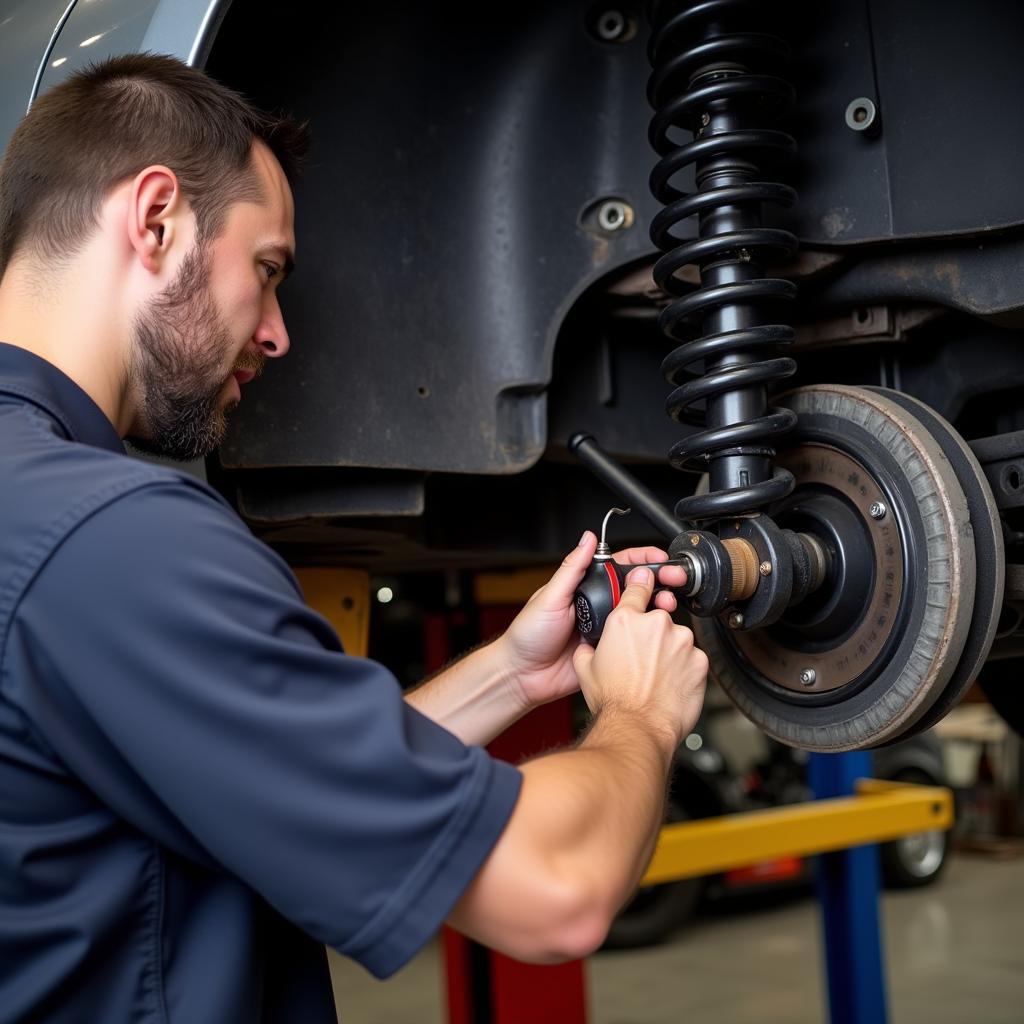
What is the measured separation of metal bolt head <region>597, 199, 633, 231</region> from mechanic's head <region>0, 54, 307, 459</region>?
40 cm

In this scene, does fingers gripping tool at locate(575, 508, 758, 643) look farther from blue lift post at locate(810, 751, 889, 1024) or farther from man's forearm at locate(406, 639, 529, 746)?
blue lift post at locate(810, 751, 889, 1024)

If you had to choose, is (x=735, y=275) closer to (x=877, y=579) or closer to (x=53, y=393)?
(x=877, y=579)

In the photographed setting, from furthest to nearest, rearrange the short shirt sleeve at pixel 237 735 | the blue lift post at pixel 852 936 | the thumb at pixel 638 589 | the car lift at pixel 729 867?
the blue lift post at pixel 852 936 → the car lift at pixel 729 867 → the thumb at pixel 638 589 → the short shirt sleeve at pixel 237 735

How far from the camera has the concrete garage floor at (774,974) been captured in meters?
3.31

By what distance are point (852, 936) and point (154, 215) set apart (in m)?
2.02

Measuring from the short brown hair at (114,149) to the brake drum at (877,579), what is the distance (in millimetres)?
537

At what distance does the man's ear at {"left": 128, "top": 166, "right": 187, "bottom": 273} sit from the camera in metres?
0.83

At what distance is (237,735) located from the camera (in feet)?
2.03

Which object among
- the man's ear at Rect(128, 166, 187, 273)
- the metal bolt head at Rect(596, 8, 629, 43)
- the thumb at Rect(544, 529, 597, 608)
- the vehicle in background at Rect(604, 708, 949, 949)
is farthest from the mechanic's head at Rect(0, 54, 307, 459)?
the vehicle in background at Rect(604, 708, 949, 949)

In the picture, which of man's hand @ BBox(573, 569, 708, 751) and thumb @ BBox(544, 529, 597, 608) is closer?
man's hand @ BBox(573, 569, 708, 751)

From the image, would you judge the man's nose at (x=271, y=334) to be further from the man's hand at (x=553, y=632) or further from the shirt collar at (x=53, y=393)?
the man's hand at (x=553, y=632)

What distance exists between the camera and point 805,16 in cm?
112

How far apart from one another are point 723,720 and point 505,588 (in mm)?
3081

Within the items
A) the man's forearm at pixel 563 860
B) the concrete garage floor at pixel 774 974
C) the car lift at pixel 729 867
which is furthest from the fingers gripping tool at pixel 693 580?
the concrete garage floor at pixel 774 974
